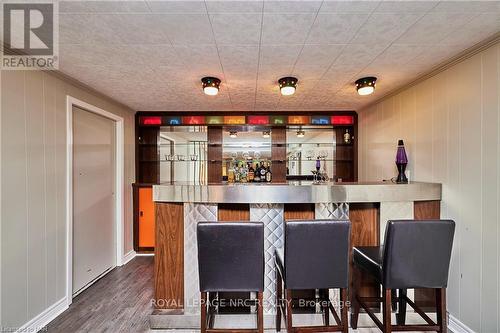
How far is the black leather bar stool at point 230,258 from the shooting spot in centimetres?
159

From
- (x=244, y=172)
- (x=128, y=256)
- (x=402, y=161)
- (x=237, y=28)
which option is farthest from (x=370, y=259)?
(x=128, y=256)

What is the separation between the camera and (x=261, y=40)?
1.84m

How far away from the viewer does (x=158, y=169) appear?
4.40m

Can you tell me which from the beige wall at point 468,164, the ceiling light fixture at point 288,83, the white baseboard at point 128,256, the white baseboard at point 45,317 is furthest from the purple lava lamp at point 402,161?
the white baseboard at point 128,256

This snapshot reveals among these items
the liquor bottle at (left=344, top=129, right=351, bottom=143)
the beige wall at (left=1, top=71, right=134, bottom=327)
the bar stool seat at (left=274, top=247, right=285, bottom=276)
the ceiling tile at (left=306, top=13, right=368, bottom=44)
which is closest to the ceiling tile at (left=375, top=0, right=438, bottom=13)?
the ceiling tile at (left=306, top=13, right=368, bottom=44)

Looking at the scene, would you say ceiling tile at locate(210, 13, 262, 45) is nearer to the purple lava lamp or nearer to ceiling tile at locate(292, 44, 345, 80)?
ceiling tile at locate(292, 44, 345, 80)

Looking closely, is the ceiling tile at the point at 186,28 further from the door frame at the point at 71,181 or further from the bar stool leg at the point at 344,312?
the bar stool leg at the point at 344,312

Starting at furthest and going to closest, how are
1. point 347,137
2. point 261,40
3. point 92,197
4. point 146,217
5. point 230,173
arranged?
point 230,173, point 347,137, point 146,217, point 92,197, point 261,40

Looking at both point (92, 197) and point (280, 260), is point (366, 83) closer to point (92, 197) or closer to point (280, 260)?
point (280, 260)

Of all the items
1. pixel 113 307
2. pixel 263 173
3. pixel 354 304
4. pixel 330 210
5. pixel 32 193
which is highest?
pixel 263 173

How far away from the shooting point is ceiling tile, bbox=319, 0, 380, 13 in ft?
4.70

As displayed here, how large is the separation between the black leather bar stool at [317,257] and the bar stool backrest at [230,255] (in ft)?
0.66

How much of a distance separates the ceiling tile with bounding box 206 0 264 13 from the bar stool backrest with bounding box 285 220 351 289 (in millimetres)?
1360

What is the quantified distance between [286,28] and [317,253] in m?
1.56
